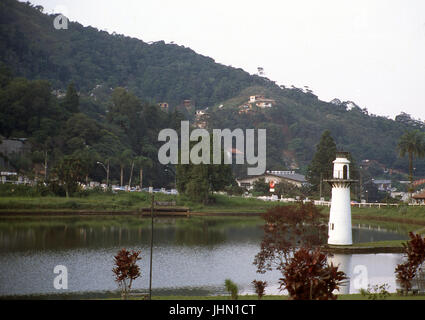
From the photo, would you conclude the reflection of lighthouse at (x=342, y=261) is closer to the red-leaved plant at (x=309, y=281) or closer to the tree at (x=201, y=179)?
the red-leaved plant at (x=309, y=281)

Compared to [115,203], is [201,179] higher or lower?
higher

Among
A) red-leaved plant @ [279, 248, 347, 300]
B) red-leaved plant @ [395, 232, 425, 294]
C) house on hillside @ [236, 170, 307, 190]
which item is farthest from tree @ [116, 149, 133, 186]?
red-leaved plant @ [279, 248, 347, 300]

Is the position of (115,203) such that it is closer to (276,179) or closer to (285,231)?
(285,231)

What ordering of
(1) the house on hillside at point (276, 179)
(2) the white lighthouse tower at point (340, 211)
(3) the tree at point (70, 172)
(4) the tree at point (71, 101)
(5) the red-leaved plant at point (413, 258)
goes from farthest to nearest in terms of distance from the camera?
(1) the house on hillside at point (276, 179), (4) the tree at point (71, 101), (3) the tree at point (70, 172), (2) the white lighthouse tower at point (340, 211), (5) the red-leaved plant at point (413, 258)

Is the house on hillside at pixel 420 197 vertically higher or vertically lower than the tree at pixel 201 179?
lower

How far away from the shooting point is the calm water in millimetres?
30016

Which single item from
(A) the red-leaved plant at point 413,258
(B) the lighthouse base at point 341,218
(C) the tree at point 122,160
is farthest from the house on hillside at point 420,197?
(A) the red-leaved plant at point 413,258

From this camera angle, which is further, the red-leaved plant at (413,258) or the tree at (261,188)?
the tree at (261,188)

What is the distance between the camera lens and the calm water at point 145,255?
30.0m

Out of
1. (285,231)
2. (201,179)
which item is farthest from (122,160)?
(285,231)

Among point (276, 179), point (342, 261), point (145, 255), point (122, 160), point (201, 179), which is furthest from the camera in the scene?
point (276, 179)

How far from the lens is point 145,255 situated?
3972 cm

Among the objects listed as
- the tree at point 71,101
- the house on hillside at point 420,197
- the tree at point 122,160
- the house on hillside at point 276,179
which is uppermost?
the tree at point 71,101

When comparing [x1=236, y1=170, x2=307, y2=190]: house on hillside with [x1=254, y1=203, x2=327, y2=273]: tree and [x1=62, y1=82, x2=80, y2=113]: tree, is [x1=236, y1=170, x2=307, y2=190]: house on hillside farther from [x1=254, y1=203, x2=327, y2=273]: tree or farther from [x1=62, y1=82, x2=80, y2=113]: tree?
[x1=254, y1=203, x2=327, y2=273]: tree
